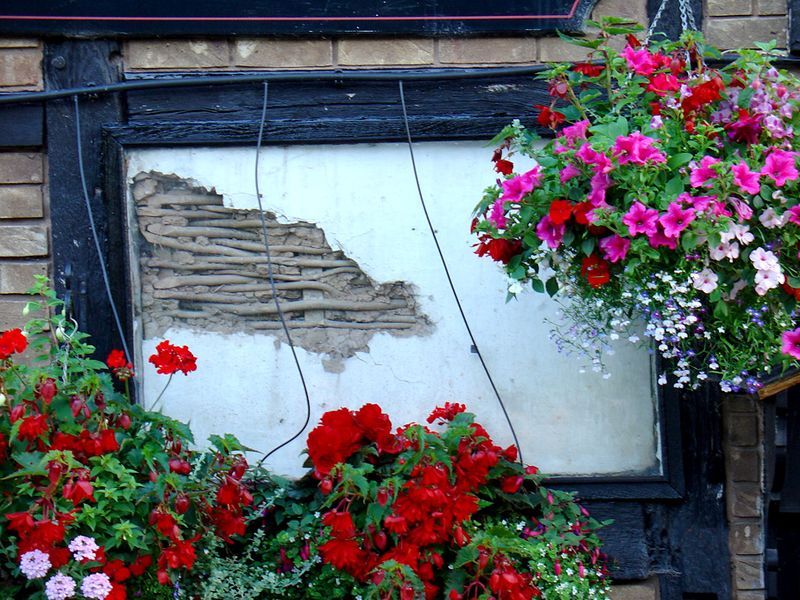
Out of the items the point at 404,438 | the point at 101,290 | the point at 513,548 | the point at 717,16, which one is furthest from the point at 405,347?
the point at 717,16

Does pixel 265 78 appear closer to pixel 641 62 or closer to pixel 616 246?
pixel 641 62

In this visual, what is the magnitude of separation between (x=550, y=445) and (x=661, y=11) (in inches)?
52.4

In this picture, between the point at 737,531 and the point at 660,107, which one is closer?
the point at 660,107

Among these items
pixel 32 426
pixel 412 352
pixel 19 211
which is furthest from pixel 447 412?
pixel 19 211

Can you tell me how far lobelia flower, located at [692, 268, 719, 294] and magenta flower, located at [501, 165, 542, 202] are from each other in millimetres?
436

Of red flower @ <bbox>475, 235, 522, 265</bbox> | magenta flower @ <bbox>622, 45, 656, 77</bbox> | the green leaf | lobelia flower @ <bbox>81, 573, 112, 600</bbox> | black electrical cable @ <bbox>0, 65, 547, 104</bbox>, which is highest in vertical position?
black electrical cable @ <bbox>0, 65, 547, 104</bbox>

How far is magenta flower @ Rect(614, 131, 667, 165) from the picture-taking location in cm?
233

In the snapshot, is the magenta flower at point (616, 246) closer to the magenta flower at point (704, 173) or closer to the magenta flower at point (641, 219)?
the magenta flower at point (641, 219)

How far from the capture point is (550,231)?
2434 mm

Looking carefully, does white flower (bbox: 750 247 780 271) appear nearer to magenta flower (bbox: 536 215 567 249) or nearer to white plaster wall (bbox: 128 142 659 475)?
magenta flower (bbox: 536 215 567 249)

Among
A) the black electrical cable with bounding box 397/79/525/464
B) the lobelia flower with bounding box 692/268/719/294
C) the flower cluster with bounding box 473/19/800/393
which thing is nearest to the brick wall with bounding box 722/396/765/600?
the flower cluster with bounding box 473/19/800/393

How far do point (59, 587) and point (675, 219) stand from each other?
5.31 ft

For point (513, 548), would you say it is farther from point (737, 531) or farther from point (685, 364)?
point (737, 531)

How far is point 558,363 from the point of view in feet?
9.97
